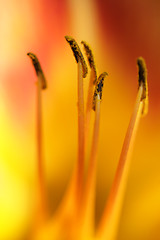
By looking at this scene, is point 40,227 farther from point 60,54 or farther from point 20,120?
point 60,54

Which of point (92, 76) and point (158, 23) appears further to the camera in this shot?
point (158, 23)

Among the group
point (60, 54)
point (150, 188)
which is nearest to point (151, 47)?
point (60, 54)

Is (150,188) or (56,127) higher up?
(56,127)

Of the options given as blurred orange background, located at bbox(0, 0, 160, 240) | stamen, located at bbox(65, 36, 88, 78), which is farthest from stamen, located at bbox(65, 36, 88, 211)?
blurred orange background, located at bbox(0, 0, 160, 240)

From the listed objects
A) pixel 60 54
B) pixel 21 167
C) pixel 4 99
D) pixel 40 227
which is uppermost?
pixel 60 54

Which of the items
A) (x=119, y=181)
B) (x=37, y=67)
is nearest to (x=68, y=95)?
(x=37, y=67)

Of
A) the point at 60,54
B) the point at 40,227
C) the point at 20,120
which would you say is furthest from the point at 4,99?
the point at 40,227

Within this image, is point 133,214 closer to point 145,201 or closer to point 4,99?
point 145,201

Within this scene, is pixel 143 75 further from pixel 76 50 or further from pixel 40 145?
pixel 40 145

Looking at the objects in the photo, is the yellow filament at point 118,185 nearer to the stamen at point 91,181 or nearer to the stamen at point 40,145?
the stamen at point 91,181
